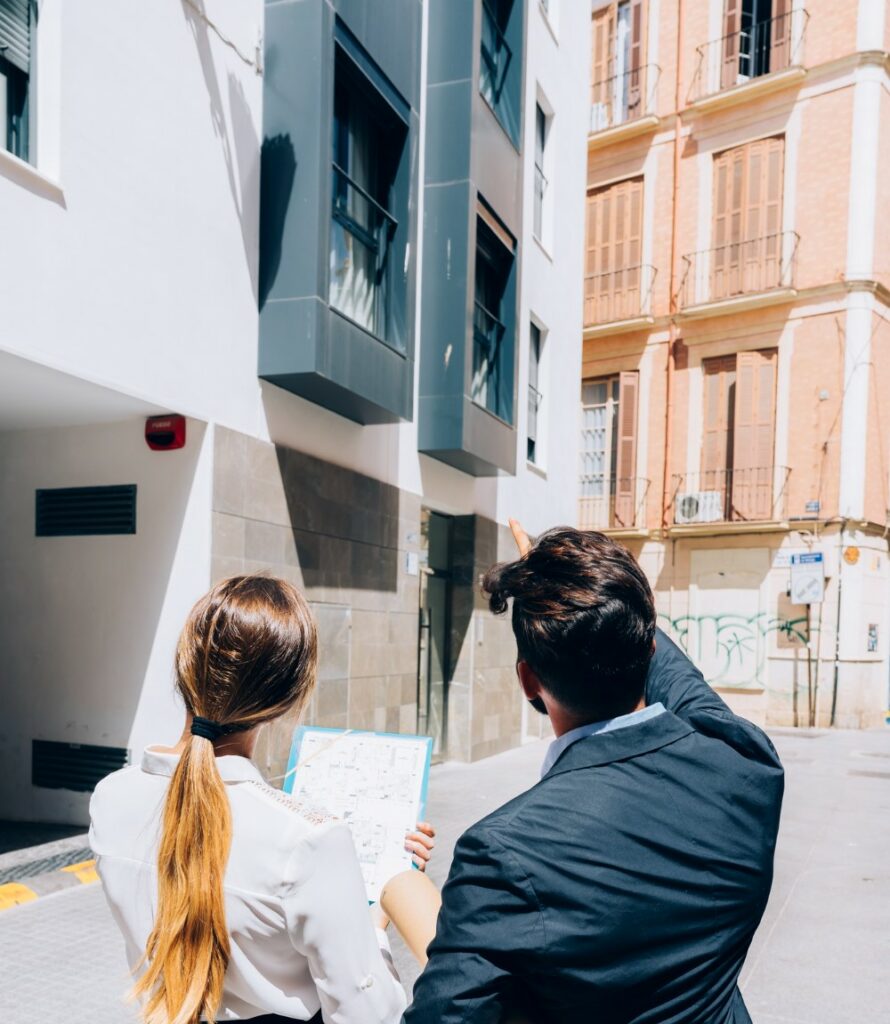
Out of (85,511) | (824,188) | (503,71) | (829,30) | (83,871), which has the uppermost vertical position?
(829,30)

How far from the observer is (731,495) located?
20484 mm

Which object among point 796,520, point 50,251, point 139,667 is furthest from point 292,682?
point 796,520

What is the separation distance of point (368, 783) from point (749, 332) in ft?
65.5

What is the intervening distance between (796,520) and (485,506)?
9.56 metres

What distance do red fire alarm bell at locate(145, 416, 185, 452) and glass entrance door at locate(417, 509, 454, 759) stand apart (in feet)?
16.1

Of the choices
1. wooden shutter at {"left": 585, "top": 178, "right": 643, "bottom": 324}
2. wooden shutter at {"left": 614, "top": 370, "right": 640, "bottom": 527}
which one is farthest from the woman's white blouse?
wooden shutter at {"left": 585, "top": 178, "right": 643, "bottom": 324}

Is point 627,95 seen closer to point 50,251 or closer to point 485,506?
point 485,506

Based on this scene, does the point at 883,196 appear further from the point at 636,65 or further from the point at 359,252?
the point at 359,252

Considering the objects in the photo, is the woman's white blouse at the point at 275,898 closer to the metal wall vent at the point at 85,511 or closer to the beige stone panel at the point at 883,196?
the metal wall vent at the point at 85,511

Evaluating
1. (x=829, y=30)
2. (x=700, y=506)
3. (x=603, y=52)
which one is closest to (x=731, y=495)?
(x=700, y=506)

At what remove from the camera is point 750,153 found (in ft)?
67.5

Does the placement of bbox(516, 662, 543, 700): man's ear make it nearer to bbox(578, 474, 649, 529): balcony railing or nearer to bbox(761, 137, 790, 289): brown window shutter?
bbox(578, 474, 649, 529): balcony railing

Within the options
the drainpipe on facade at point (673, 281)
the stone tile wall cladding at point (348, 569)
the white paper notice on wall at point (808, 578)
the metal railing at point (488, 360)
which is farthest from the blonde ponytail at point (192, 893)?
the drainpipe on facade at point (673, 281)

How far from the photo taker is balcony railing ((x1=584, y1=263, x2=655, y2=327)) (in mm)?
22109
